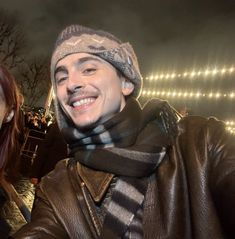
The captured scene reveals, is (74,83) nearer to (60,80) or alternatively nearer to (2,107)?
(60,80)

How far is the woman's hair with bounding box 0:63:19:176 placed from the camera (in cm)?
294

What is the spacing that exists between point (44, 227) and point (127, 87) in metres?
1.15

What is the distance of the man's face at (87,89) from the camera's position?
2354 mm

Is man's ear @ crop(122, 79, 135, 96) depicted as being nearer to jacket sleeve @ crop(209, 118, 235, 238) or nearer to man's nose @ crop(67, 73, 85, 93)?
man's nose @ crop(67, 73, 85, 93)

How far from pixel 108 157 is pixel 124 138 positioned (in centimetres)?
18

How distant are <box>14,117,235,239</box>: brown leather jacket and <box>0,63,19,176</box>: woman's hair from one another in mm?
1002

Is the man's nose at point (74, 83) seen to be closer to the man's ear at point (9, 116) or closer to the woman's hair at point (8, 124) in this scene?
the woman's hair at point (8, 124)

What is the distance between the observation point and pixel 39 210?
7.11 feet

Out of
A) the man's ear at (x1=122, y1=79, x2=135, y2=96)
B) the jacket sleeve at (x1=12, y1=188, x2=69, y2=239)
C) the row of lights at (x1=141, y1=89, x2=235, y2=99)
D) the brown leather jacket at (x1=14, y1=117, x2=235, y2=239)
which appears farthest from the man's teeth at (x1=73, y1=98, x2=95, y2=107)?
the row of lights at (x1=141, y1=89, x2=235, y2=99)

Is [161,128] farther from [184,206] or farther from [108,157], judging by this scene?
[184,206]

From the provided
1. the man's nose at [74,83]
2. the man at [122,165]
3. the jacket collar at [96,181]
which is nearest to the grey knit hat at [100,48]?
the man at [122,165]

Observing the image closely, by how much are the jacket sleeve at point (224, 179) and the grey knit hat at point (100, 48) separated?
870mm

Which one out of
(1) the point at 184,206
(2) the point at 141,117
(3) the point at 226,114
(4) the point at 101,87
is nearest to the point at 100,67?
(4) the point at 101,87

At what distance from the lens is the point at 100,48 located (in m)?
2.58
